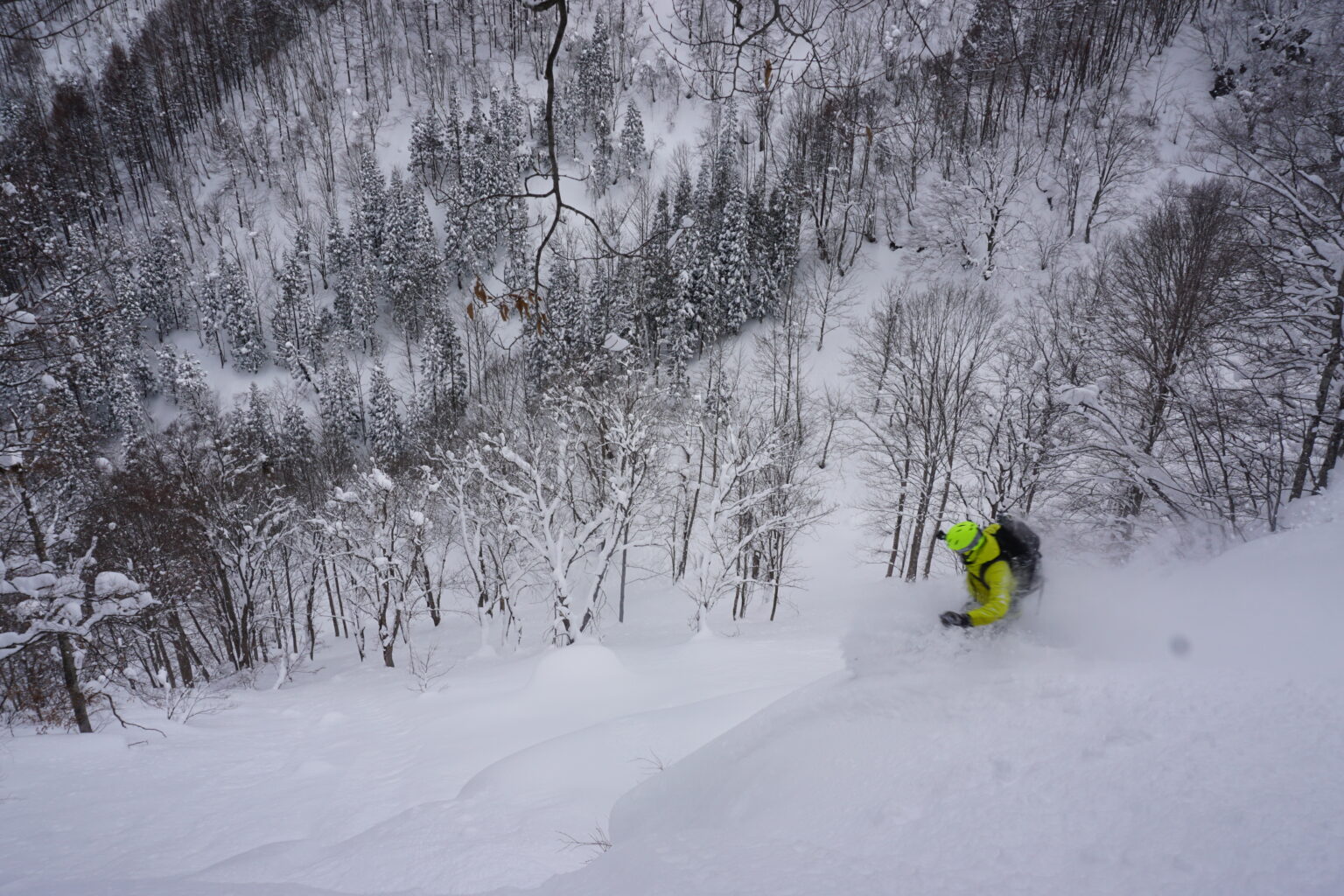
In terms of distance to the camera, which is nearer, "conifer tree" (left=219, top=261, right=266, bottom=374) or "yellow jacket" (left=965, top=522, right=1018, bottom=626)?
"yellow jacket" (left=965, top=522, right=1018, bottom=626)

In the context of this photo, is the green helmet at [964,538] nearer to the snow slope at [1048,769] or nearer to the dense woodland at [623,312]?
the snow slope at [1048,769]

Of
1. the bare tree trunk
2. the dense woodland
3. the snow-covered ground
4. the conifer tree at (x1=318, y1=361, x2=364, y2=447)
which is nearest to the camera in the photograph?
the snow-covered ground

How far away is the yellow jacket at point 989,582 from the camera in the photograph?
5.79 metres

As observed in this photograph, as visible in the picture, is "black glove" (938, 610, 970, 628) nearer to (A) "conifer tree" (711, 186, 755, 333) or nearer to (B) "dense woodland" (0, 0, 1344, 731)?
(B) "dense woodland" (0, 0, 1344, 731)

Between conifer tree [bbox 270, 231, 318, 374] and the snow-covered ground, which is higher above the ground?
conifer tree [bbox 270, 231, 318, 374]

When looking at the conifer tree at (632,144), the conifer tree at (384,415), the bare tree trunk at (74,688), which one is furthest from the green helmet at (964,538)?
the conifer tree at (632,144)

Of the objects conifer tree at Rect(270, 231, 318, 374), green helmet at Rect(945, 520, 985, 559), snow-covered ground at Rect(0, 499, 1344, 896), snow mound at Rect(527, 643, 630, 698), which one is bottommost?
snow mound at Rect(527, 643, 630, 698)

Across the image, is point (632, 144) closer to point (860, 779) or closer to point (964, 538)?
point (964, 538)

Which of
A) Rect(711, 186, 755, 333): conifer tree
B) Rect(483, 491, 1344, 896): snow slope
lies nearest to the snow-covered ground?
Rect(483, 491, 1344, 896): snow slope

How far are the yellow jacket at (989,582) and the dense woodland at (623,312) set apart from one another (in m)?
4.14

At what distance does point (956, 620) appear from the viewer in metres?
5.89

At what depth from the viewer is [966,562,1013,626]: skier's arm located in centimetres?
577

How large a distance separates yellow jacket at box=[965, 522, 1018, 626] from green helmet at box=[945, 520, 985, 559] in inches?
2.7

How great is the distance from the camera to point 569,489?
17.0 m
